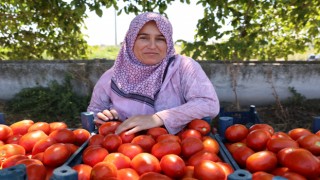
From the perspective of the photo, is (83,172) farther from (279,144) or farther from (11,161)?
(279,144)

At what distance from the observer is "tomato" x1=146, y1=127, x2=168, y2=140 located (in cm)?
158

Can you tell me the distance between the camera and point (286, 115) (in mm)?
3516

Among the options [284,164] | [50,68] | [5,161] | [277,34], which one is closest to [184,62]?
[284,164]

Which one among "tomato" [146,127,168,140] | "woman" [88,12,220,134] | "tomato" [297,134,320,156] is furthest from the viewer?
"woman" [88,12,220,134]

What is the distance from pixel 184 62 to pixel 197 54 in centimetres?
164

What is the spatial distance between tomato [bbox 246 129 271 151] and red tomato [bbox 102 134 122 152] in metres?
0.60

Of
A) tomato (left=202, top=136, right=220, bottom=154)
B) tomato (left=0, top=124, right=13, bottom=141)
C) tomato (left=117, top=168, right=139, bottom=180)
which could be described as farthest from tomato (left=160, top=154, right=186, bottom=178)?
tomato (left=0, top=124, right=13, bottom=141)

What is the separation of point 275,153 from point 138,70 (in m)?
1.03

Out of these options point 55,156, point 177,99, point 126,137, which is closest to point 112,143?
point 126,137

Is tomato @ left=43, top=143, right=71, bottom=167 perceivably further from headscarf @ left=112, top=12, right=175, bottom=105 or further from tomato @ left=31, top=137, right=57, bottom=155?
headscarf @ left=112, top=12, right=175, bottom=105

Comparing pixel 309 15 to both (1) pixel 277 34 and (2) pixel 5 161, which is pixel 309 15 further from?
(2) pixel 5 161

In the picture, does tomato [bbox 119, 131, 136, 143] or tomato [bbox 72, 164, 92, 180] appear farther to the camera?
tomato [bbox 119, 131, 136, 143]

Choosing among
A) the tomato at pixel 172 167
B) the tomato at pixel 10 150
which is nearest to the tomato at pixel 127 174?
the tomato at pixel 172 167

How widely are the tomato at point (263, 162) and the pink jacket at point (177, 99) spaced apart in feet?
1.82
